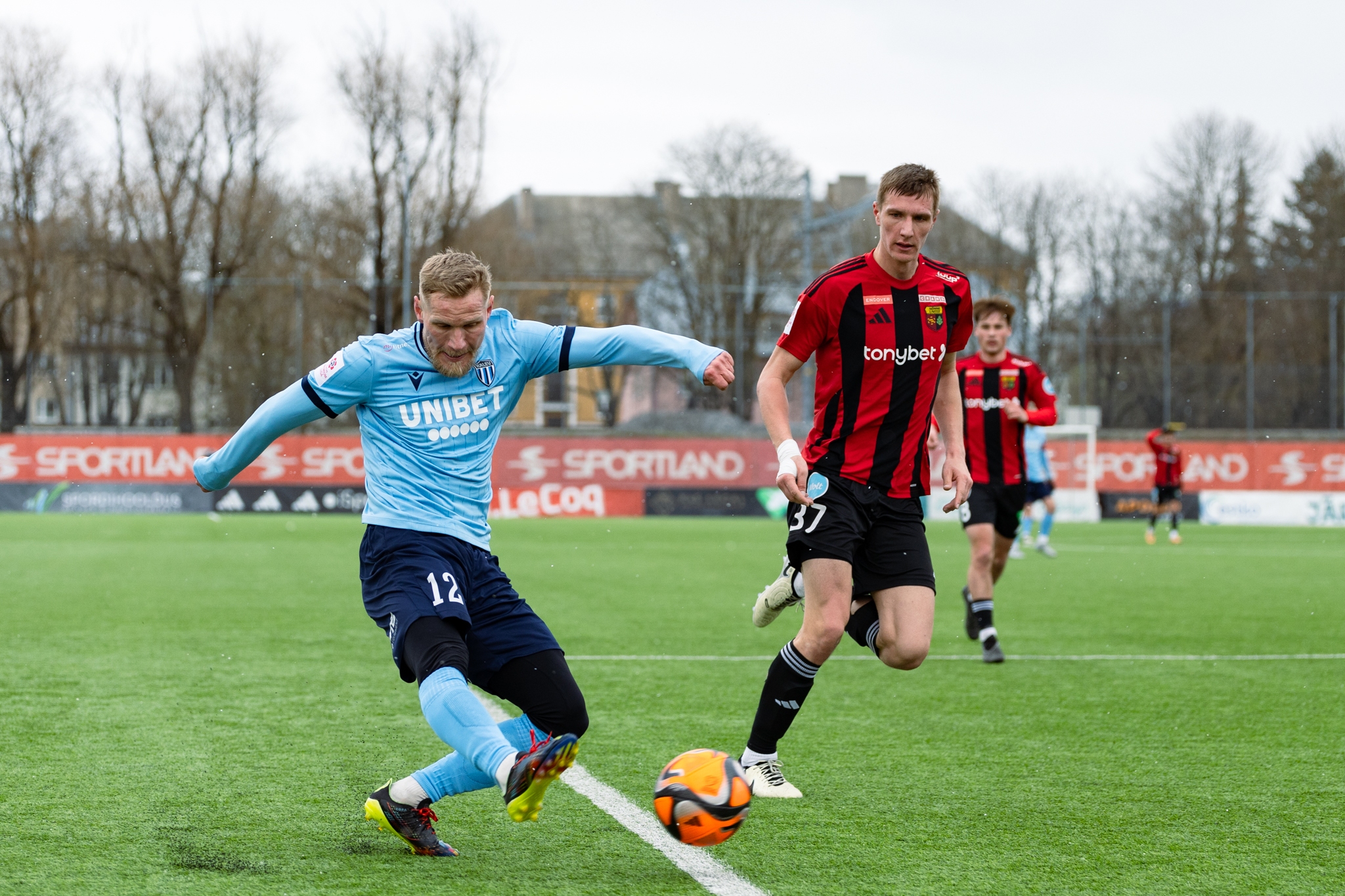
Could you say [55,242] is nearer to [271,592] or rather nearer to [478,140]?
[478,140]

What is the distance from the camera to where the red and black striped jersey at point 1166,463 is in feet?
74.8

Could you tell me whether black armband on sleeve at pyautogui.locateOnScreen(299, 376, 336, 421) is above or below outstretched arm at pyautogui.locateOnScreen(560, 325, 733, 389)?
below

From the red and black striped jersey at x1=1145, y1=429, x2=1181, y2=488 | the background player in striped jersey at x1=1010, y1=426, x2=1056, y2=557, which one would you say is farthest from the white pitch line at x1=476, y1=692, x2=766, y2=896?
the red and black striped jersey at x1=1145, y1=429, x2=1181, y2=488

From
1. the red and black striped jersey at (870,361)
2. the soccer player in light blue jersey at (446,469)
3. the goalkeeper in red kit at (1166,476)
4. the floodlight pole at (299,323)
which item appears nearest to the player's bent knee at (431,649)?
the soccer player in light blue jersey at (446,469)

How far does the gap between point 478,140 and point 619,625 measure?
30.8 meters

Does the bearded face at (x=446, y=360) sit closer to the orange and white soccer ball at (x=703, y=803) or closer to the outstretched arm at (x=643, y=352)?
the outstretched arm at (x=643, y=352)

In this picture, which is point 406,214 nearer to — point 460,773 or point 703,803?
point 460,773

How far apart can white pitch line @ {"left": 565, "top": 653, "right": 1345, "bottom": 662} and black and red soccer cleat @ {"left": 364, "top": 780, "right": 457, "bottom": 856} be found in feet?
14.2

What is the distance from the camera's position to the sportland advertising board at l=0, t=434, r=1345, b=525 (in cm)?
2888

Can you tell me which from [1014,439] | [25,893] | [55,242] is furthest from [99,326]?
[25,893]

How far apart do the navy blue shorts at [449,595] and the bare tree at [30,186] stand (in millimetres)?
36495

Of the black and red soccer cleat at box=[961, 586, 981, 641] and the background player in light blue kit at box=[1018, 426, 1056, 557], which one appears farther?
the background player in light blue kit at box=[1018, 426, 1056, 557]

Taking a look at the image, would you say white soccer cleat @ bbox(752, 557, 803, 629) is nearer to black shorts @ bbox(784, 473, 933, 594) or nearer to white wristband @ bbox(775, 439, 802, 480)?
black shorts @ bbox(784, 473, 933, 594)

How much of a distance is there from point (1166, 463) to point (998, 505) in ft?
51.2
